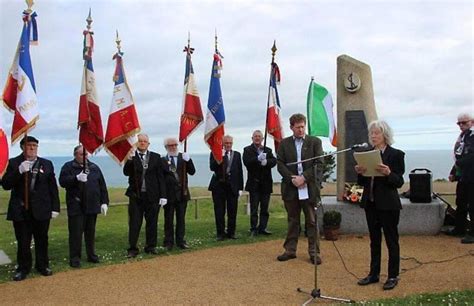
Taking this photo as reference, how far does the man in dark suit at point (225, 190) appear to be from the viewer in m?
8.95

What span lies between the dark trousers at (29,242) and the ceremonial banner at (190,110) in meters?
2.80

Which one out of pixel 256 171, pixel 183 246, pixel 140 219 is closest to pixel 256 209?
pixel 256 171

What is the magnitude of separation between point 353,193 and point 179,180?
3.02m


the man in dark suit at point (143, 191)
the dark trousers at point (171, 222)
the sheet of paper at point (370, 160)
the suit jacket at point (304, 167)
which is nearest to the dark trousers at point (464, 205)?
the suit jacket at point (304, 167)

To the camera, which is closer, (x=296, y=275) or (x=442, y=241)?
(x=296, y=275)

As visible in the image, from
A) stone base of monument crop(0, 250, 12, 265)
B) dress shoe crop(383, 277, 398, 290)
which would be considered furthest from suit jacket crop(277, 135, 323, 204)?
stone base of monument crop(0, 250, 12, 265)

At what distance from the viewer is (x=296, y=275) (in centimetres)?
631

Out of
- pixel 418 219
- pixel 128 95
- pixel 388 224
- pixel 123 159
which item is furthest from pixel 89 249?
pixel 418 219

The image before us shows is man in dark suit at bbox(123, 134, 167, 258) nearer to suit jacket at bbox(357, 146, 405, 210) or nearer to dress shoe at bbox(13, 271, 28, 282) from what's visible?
dress shoe at bbox(13, 271, 28, 282)

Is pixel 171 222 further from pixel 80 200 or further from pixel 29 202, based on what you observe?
pixel 29 202

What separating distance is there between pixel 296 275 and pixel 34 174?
3.60m

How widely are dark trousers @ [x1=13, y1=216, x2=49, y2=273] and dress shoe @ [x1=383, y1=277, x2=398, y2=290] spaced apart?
4297 millimetres

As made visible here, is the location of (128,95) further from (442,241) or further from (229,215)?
(442,241)

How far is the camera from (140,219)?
7.87 m
